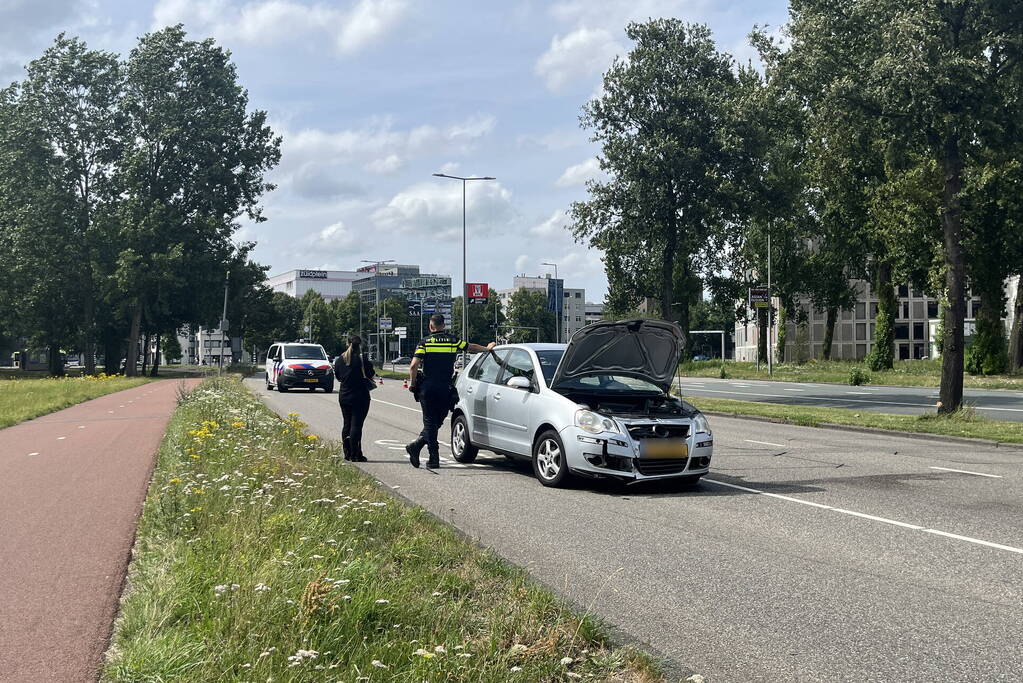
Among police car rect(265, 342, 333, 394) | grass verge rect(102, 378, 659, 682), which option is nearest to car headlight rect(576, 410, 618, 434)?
grass verge rect(102, 378, 659, 682)

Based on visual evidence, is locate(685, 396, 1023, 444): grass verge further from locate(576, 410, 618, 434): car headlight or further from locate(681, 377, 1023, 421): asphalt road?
locate(576, 410, 618, 434): car headlight

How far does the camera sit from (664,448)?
9812mm

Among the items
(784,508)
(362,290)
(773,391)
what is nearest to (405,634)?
(784,508)

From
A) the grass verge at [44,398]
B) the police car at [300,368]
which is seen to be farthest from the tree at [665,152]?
the grass verge at [44,398]

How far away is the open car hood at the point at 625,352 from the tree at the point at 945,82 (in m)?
9.21

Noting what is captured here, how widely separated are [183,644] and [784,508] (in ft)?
20.9

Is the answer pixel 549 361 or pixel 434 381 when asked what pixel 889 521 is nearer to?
pixel 549 361

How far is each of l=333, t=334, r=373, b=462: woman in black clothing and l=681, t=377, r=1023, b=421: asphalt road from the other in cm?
1400

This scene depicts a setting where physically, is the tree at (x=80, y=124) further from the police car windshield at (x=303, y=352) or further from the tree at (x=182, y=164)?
the police car windshield at (x=303, y=352)

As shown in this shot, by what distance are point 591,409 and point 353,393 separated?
422 centimetres

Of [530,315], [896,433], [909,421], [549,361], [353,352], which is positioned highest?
[530,315]

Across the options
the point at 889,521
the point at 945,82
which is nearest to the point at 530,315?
the point at 945,82

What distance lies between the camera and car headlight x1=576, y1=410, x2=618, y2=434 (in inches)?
384

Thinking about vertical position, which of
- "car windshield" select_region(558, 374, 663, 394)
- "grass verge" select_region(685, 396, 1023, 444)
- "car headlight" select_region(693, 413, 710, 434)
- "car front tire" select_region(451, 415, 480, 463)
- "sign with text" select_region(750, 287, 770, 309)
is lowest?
"grass verge" select_region(685, 396, 1023, 444)
